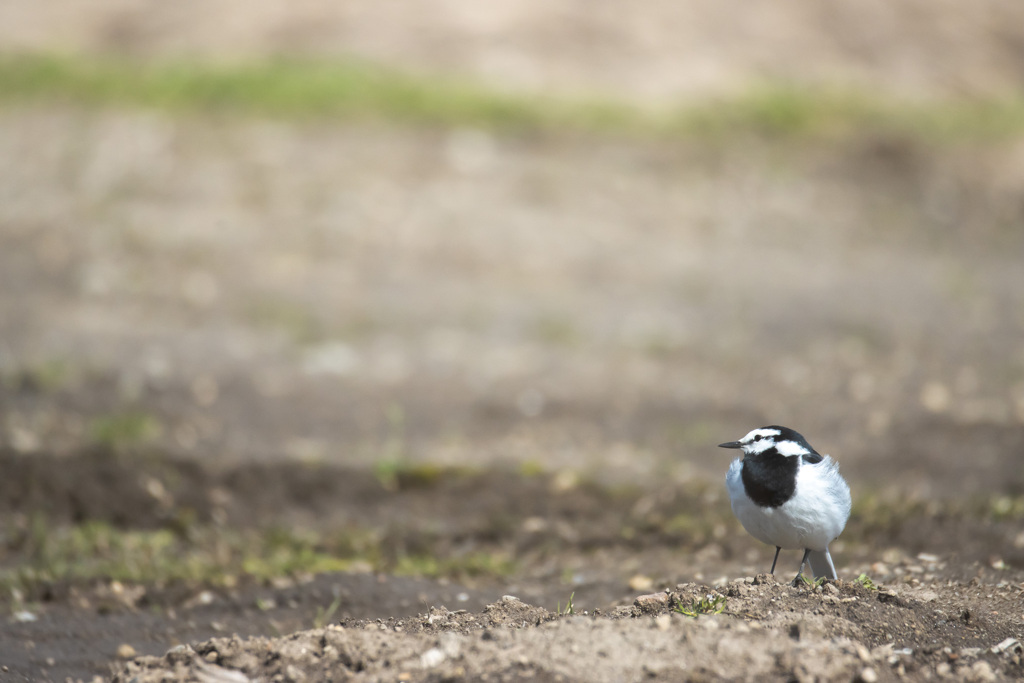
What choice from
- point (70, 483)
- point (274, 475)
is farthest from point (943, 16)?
point (70, 483)

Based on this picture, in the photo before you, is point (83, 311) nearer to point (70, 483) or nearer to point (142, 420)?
point (142, 420)

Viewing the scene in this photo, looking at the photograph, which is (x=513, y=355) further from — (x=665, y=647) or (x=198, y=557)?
(x=665, y=647)

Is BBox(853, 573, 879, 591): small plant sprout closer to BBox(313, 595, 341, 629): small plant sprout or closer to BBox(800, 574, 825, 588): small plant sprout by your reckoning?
BBox(800, 574, 825, 588): small plant sprout

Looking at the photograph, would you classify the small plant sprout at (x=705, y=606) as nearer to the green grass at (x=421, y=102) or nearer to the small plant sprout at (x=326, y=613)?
the small plant sprout at (x=326, y=613)

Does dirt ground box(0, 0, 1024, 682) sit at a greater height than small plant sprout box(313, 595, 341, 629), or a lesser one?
greater

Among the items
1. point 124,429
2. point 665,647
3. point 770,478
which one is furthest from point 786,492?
point 124,429

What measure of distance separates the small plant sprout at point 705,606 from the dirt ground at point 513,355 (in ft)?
0.12

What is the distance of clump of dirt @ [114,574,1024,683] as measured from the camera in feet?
8.52

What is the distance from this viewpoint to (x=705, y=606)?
2992 millimetres

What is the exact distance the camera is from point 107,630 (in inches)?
148

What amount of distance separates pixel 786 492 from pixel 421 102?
856 centimetres

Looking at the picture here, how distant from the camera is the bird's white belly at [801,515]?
303cm

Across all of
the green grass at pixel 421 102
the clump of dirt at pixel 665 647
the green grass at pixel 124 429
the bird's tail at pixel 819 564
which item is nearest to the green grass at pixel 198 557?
the green grass at pixel 124 429

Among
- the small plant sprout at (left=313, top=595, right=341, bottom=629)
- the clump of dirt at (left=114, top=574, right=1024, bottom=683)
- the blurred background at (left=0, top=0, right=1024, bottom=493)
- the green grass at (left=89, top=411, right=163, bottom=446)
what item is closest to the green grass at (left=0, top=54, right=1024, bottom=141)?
the blurred background at (left=0, top=0, right=1024, bottom=493)
